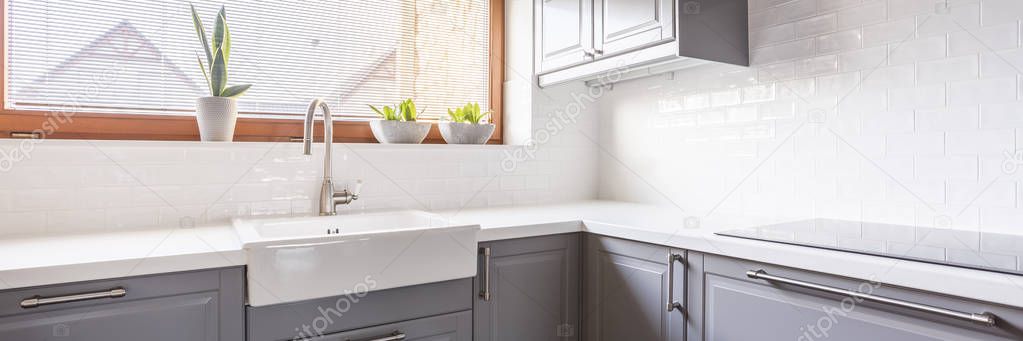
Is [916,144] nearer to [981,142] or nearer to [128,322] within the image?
[981,142]

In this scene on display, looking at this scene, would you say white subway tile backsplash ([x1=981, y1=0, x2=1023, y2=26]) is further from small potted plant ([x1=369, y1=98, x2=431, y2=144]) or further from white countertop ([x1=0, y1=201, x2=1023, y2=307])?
small potted plant ([x1=369, y1=98, x2=431, y2=144])

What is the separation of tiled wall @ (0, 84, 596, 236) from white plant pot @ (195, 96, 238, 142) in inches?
1.4

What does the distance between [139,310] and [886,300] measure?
1.68 metres

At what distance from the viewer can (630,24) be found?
2.12m

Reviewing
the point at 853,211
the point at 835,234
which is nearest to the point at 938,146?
the point at 853,211

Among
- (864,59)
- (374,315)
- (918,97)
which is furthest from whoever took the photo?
(864,59)

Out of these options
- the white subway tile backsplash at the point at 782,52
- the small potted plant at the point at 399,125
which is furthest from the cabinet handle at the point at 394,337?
the white subway tile backsplash at the point at 782,52

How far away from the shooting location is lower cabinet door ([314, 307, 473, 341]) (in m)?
1.63

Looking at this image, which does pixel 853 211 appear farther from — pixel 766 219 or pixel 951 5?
pixel 951 5

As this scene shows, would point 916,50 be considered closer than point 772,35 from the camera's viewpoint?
Yes

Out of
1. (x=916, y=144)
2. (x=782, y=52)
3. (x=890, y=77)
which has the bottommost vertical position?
(x=916, y=144)

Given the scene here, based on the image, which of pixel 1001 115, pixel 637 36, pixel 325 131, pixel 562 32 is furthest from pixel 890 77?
pixel 325 131

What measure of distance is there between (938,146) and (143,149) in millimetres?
2425

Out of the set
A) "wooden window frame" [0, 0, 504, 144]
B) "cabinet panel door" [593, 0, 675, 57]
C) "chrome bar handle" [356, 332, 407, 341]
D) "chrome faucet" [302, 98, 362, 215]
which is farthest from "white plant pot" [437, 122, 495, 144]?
"chrome bar handle" [356, 332, 407, 341]
